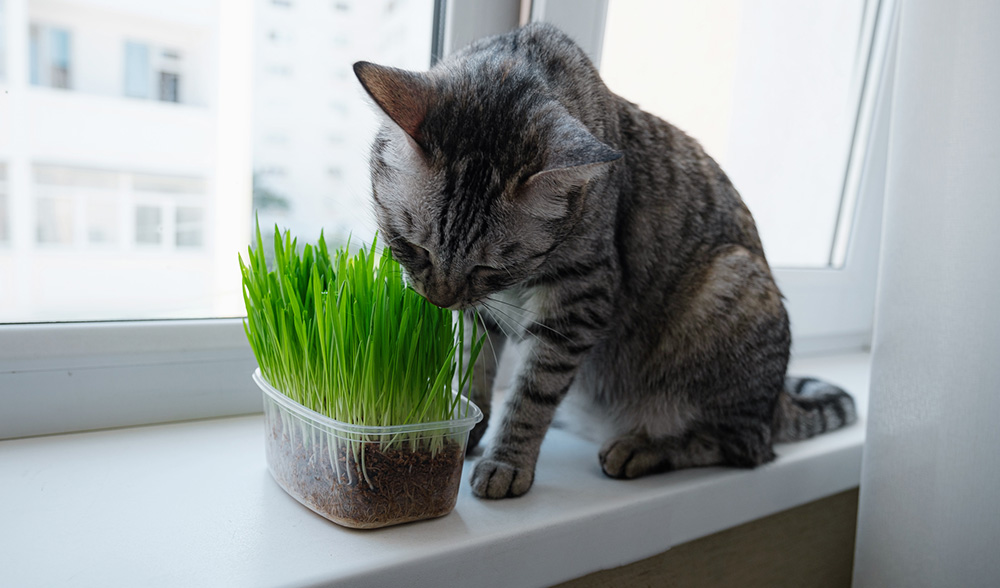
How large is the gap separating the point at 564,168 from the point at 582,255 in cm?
20

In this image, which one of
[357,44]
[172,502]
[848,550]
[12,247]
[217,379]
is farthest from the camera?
[848,550]

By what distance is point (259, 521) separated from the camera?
0.71m

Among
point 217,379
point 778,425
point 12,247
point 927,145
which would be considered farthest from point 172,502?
point 927,145

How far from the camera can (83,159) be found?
2.91 feet

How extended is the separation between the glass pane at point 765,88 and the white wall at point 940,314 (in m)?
0.51

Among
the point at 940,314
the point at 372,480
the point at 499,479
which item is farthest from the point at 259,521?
the point at 940,314

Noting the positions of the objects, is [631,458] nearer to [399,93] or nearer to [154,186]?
[399,93]

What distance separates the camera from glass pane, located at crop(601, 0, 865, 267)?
137cm

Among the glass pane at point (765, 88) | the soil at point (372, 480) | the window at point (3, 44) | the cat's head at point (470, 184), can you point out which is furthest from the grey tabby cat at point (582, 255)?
the window at point (3, 44)

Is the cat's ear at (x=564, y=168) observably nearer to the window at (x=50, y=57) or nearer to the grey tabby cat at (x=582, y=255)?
the grey tabby cat at (x=582, y=255)

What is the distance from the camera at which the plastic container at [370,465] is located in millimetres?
664

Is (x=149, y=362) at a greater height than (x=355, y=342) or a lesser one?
lesser

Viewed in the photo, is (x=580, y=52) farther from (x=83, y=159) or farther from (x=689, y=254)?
(x=83, y=159)

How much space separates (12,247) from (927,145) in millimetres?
1236
